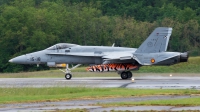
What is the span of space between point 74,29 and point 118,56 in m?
43.9

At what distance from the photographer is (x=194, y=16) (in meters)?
88.5

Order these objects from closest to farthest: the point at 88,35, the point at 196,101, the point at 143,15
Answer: the point at 196,101
the point at 88,35
the point at 143,15

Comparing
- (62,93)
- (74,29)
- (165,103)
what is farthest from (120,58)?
(74,29)

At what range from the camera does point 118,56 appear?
39.6m

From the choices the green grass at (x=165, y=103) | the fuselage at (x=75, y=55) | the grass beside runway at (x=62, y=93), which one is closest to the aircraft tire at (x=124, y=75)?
the fuselage at (x=75, y=55)

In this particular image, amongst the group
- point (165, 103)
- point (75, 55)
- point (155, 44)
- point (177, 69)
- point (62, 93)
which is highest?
point (155, 44)

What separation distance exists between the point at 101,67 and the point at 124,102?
673 inches

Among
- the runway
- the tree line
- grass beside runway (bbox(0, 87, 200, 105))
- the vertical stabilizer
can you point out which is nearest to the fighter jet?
the vertical stabilizer

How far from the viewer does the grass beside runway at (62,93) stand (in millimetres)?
24875

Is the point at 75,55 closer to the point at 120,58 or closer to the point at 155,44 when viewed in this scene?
the point at 120,58

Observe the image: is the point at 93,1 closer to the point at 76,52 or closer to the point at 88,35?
the point at 88,35

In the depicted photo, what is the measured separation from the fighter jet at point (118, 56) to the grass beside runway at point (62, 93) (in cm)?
1093

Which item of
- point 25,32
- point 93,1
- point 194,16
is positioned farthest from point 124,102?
point 93,1

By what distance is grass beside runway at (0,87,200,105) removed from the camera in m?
24.9
